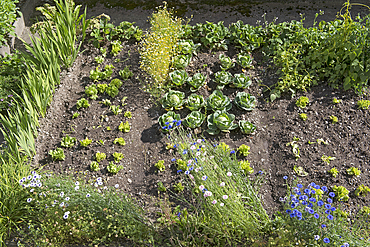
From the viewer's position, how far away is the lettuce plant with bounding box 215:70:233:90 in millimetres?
3990

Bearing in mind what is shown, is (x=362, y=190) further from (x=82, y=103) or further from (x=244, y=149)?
(x=82, y=103)

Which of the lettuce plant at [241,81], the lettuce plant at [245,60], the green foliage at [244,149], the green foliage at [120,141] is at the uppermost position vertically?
the lettuce plant at [245,60]

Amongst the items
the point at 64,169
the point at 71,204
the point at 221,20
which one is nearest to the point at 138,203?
the point at 71,204

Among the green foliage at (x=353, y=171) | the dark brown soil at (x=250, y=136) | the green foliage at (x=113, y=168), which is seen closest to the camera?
the green foliage at (x=353, y=171)

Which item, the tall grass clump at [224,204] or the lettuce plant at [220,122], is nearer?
the tall grass clump at [224,204]

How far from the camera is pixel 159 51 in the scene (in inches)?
162

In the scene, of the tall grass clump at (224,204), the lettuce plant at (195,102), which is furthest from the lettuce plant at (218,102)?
the tall grass clump at (224,204)

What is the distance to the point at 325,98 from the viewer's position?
3779mm

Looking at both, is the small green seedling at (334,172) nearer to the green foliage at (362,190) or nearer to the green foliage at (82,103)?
the green foliage at (362,190)

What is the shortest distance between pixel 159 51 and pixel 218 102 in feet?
3.59

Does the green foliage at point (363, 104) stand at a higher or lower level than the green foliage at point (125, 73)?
lower

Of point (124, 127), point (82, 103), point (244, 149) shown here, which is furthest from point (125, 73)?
point (244, 149)

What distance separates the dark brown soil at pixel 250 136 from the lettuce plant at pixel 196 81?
0.09m

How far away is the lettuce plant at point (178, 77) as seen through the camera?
395 centimetres
